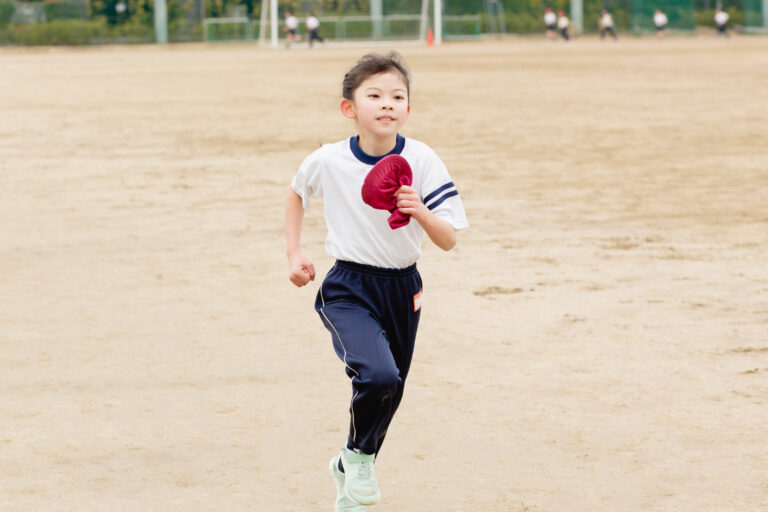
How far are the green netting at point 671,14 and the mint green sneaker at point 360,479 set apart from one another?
5514 cm

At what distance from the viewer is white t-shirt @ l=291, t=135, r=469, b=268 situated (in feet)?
13.1

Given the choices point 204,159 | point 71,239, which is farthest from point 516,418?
point 204,159

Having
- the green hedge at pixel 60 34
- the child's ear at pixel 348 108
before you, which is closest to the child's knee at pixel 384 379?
the child's ear at pixel 348 108

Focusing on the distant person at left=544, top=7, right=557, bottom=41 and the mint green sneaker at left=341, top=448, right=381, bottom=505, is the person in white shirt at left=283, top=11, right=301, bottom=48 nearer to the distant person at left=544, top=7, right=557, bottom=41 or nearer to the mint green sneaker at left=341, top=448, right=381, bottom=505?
the distant person at left=544, top=7, right=557, bottom=41

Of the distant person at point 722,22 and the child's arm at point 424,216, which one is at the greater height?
the distant person at point 722,22

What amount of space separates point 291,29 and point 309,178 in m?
46.9

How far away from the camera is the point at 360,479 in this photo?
3.99m

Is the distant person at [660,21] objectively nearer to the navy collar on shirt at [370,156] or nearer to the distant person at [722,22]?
the distant person at [722,22]

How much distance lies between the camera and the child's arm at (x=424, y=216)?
12.3 ft

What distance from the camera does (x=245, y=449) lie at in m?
4.81

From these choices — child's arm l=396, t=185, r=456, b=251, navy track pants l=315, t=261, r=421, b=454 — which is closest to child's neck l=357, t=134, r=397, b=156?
child's arm l=396, t=185, r=456, b=251

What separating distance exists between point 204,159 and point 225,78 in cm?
1534

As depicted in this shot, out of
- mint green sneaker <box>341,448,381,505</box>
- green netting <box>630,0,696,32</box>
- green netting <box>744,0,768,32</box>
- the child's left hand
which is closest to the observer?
the child's left hand

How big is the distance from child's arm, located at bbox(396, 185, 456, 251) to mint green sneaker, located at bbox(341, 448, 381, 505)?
74cm
